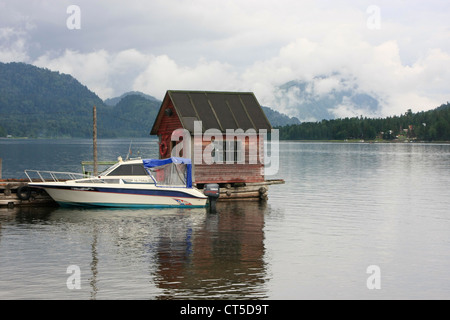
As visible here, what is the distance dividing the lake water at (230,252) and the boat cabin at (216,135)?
105 inches

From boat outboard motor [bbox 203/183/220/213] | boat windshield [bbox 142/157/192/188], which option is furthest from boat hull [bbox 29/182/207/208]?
boat windshield [bbox 142/157/192/188]

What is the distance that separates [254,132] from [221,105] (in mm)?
3369

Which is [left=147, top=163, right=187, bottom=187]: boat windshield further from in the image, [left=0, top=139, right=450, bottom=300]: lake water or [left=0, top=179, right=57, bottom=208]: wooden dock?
[left=0, top=179, right=57, bottom=208]: wooden dock

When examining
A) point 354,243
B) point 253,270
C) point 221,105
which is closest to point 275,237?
point 354,243

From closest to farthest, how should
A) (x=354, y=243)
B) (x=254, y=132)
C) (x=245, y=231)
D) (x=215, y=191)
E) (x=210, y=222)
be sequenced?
(x=354, y=243) < (x=245, y=231) < (x=210, y=222) < (x=215, y=191) < (x=254, y=132)

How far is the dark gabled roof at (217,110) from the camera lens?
3806cm

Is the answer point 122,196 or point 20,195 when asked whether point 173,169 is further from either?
point 20,195

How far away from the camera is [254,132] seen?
38.9 meters

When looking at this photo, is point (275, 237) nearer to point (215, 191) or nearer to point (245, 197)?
point (215, 191)

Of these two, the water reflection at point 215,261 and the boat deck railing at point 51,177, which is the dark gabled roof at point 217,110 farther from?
the water reflection at point 215,261

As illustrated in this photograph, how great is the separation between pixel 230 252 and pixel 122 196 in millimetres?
13313

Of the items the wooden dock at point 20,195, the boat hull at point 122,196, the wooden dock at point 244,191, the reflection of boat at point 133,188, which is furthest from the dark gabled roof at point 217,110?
the wooden dock at point 20,195
